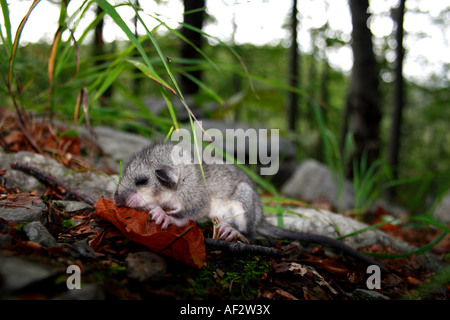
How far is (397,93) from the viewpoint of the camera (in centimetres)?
841

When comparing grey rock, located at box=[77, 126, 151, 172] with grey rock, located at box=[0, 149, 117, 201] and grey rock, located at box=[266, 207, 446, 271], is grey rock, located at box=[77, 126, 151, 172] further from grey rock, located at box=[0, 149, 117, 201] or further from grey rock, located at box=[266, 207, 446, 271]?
grey rock, located at box=[266, 207, 446, 271]

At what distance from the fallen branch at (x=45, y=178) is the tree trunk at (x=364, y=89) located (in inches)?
241

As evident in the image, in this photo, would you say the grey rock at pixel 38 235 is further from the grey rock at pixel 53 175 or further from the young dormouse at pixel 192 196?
the grey rock at pixel 53 175

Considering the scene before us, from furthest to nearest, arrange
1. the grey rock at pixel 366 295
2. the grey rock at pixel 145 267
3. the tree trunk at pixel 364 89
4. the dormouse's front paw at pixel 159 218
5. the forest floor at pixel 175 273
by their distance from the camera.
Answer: the tree trunk at pixel 364 89, the dormouse's front paw at pixel 159 218, the grey rock at pixel 366 295, the grey rock at pixel 145 267, the forest floor at pixel 175 273

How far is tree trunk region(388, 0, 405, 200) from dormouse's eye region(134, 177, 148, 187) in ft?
24.5

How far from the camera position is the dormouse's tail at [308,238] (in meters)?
2.38

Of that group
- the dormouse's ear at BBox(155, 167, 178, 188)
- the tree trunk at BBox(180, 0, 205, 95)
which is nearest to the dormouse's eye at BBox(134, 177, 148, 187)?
the dormouse's ear at BBox(155, 167, 178, 188)

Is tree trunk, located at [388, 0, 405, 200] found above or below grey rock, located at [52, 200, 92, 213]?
above

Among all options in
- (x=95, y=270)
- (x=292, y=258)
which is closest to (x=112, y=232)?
(x=95, y=270)

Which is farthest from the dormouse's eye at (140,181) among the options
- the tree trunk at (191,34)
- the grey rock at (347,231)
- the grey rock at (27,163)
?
the tree trunk at (191,34)

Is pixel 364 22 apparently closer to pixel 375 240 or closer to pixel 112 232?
pixel 375 240

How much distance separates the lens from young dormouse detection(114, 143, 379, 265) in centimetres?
226

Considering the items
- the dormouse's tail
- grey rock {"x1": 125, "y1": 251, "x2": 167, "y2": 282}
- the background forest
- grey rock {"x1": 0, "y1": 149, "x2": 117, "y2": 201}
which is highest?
the background forest

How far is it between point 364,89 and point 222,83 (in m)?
11.3
